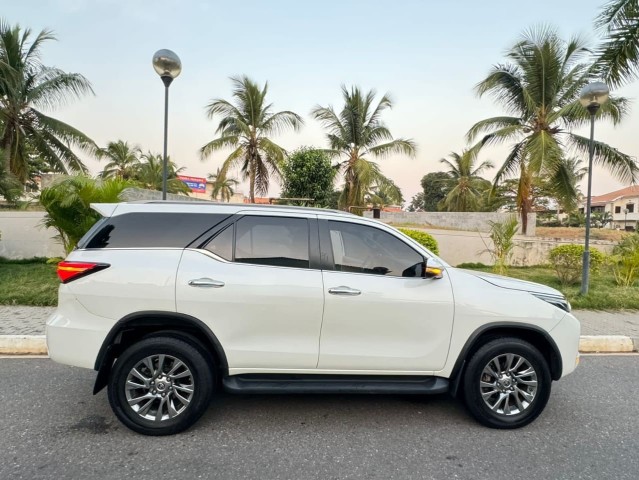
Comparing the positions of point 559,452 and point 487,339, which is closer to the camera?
point 559,452

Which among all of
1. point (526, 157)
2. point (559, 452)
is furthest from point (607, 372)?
point (526, 157)

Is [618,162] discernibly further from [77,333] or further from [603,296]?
[77,333]

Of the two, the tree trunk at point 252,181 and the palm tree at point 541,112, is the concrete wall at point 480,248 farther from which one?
the tree trunk at point 252,181

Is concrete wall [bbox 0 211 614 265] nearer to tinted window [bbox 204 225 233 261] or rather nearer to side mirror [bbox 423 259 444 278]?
side mirror [bbox 423 259 444 278]

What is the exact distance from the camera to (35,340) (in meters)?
4.68

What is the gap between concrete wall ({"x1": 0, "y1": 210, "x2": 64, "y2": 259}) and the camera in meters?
10.6

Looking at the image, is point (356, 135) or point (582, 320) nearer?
point (582, 320)

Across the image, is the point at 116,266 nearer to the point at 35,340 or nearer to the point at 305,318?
the point at 305,318

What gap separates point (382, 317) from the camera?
117 inches

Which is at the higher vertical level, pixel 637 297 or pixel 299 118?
pixel 299 118

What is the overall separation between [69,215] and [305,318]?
660 cm

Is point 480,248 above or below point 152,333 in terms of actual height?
above

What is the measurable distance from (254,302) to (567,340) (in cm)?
274

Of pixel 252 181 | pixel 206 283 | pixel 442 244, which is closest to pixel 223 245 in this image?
pixel 206 283
